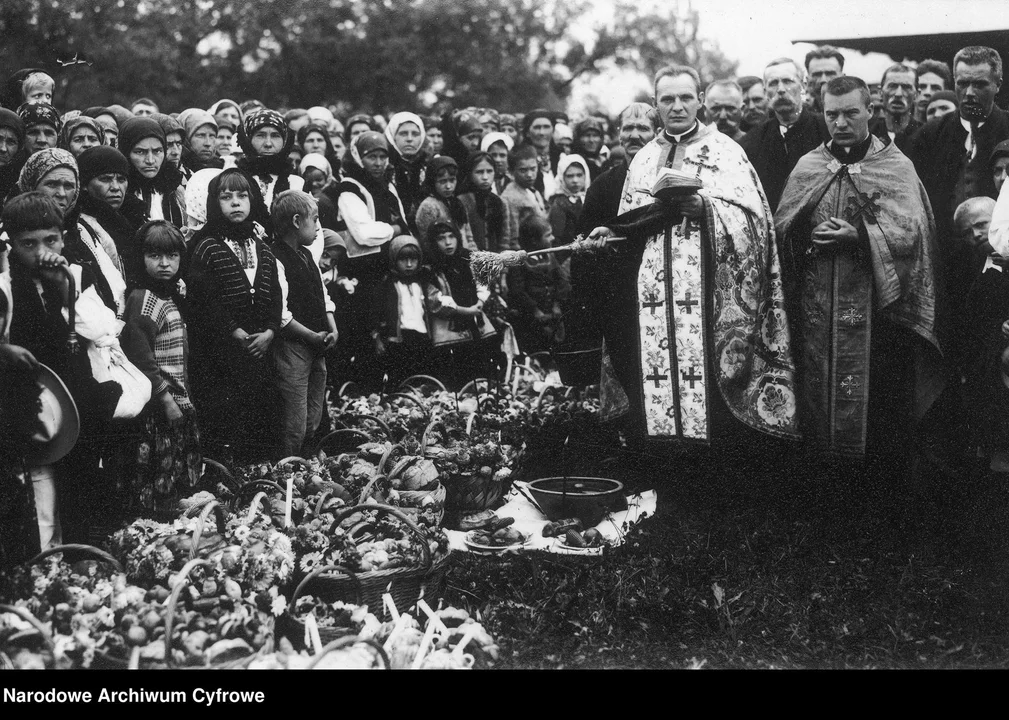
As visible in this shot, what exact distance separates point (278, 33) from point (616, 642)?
3781mm

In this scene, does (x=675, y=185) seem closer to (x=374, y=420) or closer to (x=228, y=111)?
(x=374, y=420)

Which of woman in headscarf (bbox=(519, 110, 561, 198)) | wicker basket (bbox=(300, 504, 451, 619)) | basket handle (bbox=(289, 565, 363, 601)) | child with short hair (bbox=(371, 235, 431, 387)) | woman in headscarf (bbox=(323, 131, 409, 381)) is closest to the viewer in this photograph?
basket handle (bbox=(289, 565, 363, 601))

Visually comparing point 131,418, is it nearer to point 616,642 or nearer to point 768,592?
point 616,642

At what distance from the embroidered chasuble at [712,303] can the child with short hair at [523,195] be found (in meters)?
0.98

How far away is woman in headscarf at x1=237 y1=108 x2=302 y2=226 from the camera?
564cm

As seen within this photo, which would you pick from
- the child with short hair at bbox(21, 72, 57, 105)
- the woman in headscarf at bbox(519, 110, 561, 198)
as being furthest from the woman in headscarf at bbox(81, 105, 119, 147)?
the woman in headscarf at bbox(519, 110, 561, 198)

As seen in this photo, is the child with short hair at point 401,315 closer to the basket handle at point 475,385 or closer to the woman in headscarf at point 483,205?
the basket handle at point 475,385

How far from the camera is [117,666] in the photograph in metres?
4.22

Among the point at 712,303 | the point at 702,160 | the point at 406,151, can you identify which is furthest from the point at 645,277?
the point at 406,151

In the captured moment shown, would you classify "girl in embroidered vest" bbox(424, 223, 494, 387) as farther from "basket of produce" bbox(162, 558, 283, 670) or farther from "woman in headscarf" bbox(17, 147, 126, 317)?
"basket of produce" bbox(162, 558, 283, 670)

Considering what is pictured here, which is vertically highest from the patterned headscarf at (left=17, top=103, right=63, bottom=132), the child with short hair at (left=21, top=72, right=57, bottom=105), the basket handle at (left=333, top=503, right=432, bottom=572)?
the child with short hair at (left=21, top=72, right=57, bottom=105)

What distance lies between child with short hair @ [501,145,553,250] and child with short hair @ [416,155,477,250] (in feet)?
0.94

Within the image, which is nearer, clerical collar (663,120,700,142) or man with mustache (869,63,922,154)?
clerical collar (663,120,700,142)

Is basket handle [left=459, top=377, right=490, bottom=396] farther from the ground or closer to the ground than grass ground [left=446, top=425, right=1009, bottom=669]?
farther from the ground
